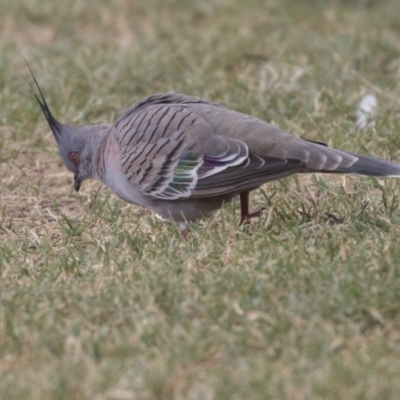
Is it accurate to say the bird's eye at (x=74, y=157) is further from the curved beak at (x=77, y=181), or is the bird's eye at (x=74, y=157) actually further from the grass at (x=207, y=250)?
the grass at (x=207, y=250)

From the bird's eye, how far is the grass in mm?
289

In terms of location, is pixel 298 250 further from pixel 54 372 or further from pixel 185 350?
pixel 54 372

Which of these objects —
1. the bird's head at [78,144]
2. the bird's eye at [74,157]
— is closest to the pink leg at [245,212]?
the bird's head at [78,144]

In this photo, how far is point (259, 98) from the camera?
733 centimetres

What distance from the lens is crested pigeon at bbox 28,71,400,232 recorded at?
496 centimetres

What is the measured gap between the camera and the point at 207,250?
16.0 ft

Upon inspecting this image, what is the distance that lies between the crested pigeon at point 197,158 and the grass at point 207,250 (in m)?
0.19

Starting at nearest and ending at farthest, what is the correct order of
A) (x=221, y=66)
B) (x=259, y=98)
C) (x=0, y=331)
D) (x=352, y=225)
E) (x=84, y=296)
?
1. (x=0, y=331)
2. (x=84, y=296)
3. (x=352, y=225)
4. (x=259, y=98)
5. (x=221, y=66)

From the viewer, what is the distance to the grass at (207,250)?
12.4 feet

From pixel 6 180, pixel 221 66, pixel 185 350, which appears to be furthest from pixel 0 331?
pixel 221 66

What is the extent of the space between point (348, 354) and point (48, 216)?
2.68 metres

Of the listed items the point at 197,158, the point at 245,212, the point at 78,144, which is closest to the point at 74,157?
the point at 78,144

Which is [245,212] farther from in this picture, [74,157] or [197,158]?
[74,157]

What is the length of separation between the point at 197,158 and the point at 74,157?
3.27 feet
